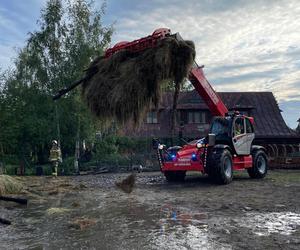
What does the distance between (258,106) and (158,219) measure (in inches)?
1238

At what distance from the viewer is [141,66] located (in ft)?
38.1

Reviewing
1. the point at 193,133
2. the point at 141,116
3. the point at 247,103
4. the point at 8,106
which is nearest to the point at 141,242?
the point at 141,116

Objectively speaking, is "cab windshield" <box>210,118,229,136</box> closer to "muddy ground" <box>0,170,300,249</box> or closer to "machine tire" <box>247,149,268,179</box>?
"machine tire" <box>247,149,268,179</box>

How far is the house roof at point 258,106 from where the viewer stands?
34625 millimetres

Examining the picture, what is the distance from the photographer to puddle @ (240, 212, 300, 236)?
677 cm

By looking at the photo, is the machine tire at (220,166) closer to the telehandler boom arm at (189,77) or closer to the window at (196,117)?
the telehandler boom arm at (189,77)

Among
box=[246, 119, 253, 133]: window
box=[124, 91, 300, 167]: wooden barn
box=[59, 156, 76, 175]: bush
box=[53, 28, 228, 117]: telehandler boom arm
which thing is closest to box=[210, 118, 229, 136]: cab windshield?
box=[53, 28, 228, 117]: telehandler boom arm

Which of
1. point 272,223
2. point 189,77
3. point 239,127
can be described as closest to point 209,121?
point 239,127

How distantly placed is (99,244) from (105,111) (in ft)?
20.5

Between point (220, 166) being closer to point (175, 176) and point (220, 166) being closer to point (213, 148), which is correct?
point (213, 148)

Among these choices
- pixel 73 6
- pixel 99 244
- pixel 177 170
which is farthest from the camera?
pixel 73 6

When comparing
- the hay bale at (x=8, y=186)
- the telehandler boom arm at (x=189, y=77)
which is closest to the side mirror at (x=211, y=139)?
the telehandler boom arm at (x=189, y=77)

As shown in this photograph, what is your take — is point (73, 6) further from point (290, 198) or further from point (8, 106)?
point (290, 198)

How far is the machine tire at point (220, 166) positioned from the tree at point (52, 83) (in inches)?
527
